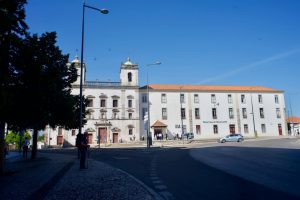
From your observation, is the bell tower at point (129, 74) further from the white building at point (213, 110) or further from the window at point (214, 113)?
the window at point (214, 113)

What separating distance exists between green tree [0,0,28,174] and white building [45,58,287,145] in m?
36.4

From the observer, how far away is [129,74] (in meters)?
53.1

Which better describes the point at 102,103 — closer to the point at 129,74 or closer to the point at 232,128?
the point at 129,74

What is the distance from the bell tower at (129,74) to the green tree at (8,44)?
A: 134 feet

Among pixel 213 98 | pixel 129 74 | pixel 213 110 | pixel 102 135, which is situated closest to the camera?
pixel 102 135

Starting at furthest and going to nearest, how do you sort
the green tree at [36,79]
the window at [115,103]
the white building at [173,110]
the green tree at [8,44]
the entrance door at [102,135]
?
the window at [115,103] < the white building at [173,110] < the entrance door at [102,135] < the green tree at [36,79] < the green tree at [8,44]

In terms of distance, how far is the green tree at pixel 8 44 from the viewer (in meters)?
8.24

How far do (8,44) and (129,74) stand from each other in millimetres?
43945

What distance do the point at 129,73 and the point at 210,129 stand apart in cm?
2325

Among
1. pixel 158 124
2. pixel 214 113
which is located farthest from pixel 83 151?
pixel 214 113

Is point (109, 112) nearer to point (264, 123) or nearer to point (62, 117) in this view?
point (62, 117)

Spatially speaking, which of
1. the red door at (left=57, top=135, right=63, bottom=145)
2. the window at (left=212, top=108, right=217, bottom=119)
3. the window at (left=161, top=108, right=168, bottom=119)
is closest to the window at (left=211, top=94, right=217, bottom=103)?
the window at (left=212, top=108, right=217, bottom=119)

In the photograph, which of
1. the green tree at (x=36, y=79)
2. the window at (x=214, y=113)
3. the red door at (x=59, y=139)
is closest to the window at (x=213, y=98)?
the window at (x=214, y=113)

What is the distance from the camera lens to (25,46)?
11055mm
